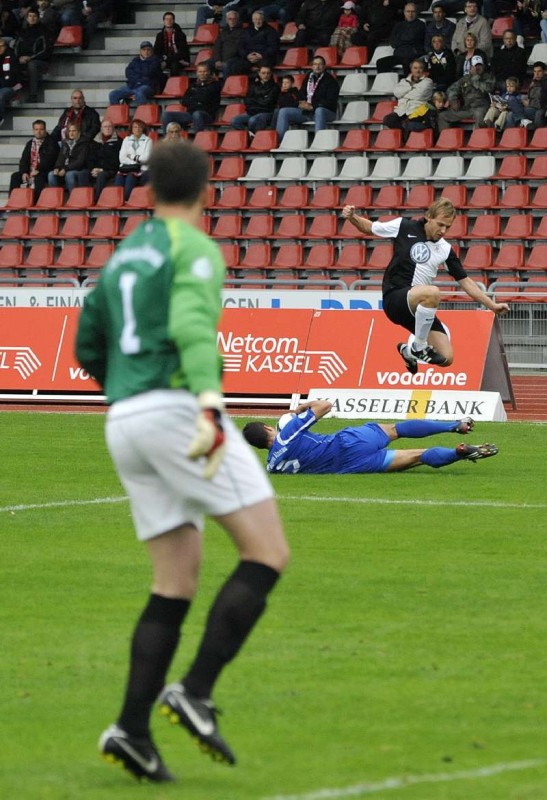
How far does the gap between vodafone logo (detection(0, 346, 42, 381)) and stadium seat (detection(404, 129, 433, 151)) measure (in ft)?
31.5

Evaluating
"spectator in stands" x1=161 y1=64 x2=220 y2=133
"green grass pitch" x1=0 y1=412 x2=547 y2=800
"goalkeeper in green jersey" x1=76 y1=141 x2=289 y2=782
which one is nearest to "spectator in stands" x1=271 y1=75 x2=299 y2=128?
"spectator in stands" x1=161 y1=64 x2=220 y2=133

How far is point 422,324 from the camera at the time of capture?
52.0 ft

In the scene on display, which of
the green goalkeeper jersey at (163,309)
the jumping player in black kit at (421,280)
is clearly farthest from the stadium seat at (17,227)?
the green goalkeeper jersey at (163,309)

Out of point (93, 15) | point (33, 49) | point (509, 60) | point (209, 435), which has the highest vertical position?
point (209, 435)

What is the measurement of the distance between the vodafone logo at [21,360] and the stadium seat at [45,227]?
9055 millimetres

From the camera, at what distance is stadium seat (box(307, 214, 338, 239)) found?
28797 millimetres

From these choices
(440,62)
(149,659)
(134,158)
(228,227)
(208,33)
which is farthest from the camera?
(208,33)

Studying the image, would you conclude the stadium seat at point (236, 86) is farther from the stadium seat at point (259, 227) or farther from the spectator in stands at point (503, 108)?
the spectator in stands at point (503, 108)

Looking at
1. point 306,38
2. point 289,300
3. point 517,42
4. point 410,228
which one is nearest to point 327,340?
point 289,300

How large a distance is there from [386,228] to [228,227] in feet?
46.4

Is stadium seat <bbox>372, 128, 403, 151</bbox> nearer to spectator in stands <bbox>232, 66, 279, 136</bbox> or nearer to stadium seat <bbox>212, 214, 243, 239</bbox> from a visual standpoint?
spectator in stands <bbox>232, 66, 279, 136</bbox>

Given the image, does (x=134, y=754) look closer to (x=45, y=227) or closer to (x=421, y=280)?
(x=421, y=280)

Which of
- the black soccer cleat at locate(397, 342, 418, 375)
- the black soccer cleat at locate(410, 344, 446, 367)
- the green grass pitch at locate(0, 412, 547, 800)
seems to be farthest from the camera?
the black soccer cleat at locate(397, 342, 418, 375)

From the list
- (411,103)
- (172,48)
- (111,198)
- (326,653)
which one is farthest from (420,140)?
(326,653)
